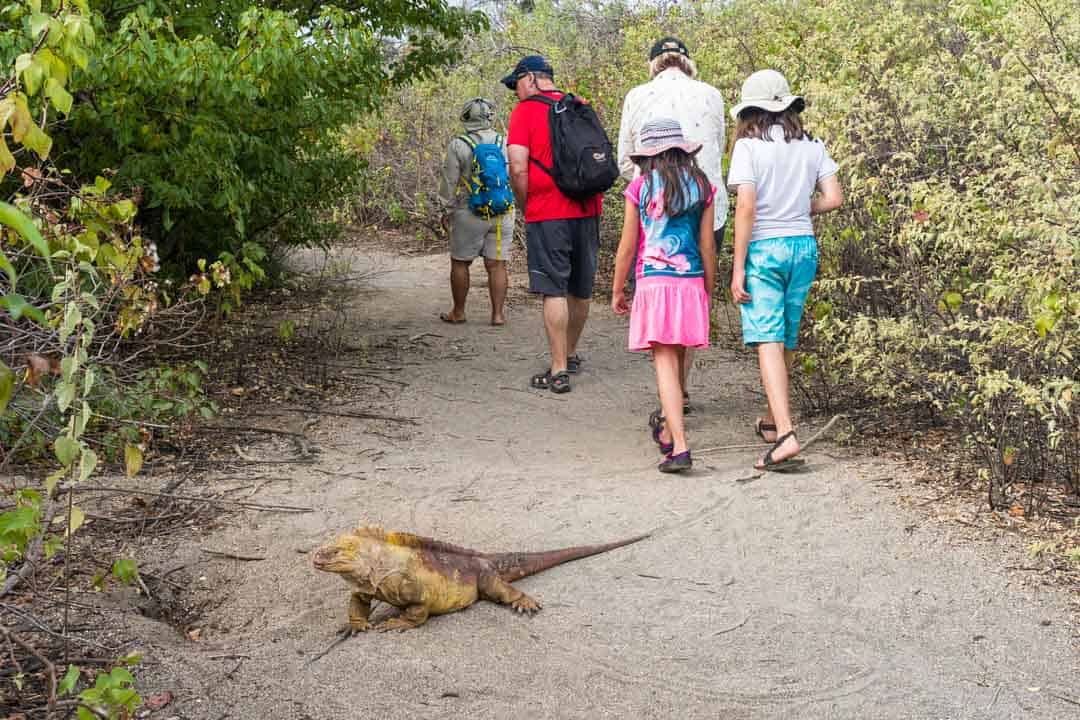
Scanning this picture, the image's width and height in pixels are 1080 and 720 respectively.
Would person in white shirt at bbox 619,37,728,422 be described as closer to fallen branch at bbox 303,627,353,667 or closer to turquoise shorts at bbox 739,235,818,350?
turquoise shorts at bbox 739,235,818,350

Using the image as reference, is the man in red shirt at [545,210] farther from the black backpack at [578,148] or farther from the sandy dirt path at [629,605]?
the sandy dirt path at [629,605]

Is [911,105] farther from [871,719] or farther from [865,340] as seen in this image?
[871,719]

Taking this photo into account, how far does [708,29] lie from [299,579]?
9077 mm

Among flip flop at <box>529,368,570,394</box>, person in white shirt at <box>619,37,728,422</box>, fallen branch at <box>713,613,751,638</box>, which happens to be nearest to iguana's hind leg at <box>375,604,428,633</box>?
fallen branch at <box>713,613,751,638</box>

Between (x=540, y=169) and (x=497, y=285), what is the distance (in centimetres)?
246

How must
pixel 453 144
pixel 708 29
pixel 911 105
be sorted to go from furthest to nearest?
pixel 708 29, pixel 453 144, pixel 911 105

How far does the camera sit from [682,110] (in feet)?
21.4

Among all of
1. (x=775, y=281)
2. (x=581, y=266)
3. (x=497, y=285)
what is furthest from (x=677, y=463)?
(x=497, y=285)

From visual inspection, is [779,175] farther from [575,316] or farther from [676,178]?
[575,316]

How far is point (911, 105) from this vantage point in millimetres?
6004

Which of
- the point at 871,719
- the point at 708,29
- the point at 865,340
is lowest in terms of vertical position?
the point at 871,719

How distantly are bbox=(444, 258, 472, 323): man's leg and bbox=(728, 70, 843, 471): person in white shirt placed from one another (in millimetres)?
4321

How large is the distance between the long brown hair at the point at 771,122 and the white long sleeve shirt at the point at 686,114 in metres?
0.72

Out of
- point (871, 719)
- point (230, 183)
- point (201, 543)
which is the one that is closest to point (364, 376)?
point (230, 183)
